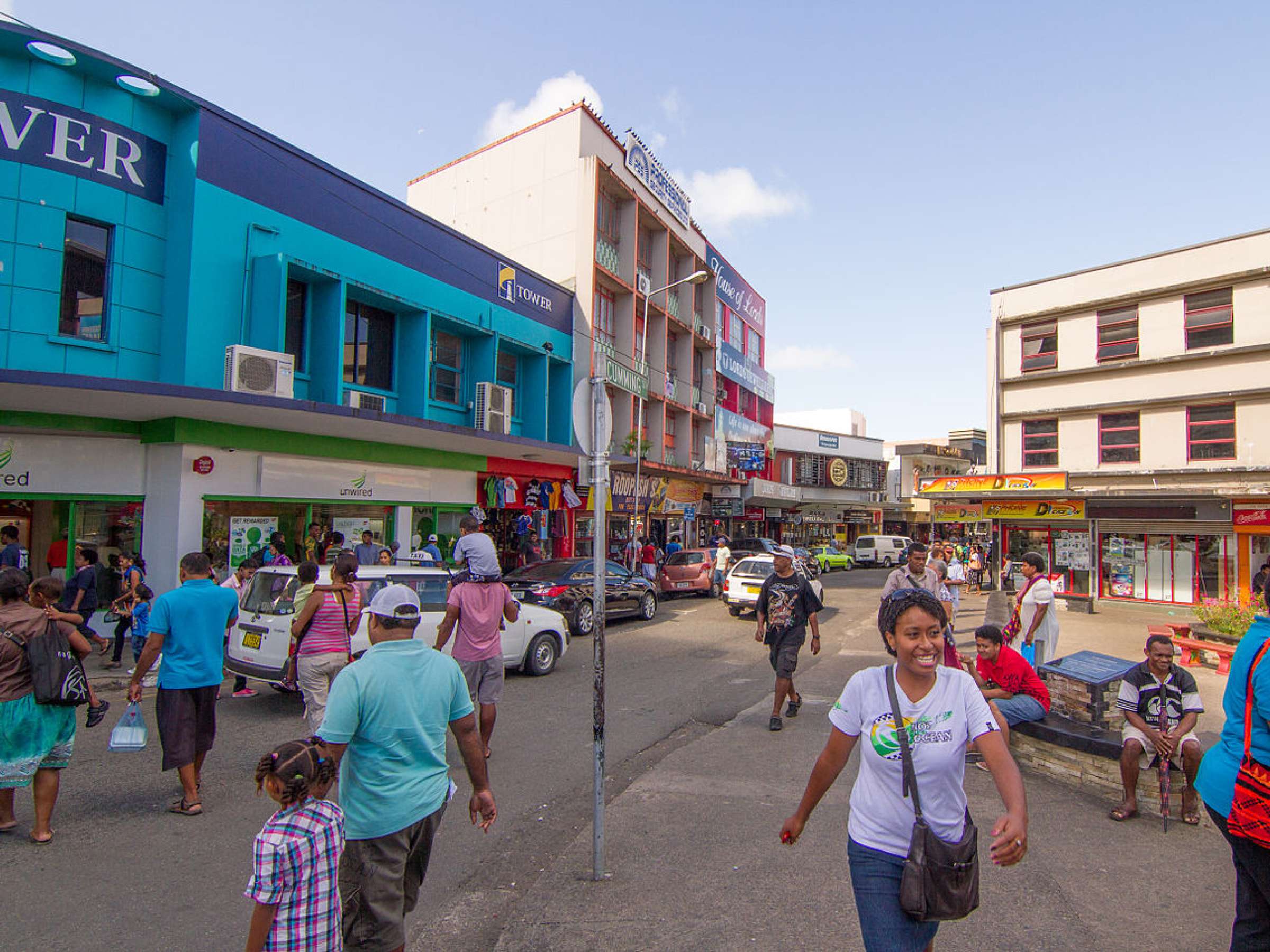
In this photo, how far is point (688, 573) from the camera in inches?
819

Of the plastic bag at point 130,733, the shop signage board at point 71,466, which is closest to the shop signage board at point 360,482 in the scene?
the shop signage board at point 71,466

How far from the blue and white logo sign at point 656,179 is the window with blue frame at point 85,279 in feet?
56.3

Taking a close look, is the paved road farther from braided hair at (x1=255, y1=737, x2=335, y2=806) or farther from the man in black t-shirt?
braided hair at (x1=255, y1=737, x2=335, y2=806)

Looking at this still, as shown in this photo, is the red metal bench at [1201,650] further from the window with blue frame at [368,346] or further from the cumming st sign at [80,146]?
the cumming st sign at [80,146]

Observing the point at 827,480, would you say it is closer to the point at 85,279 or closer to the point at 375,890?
the point at 85,279

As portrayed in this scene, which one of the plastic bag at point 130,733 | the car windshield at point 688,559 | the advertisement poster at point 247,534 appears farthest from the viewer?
the car windshield at point 688,559

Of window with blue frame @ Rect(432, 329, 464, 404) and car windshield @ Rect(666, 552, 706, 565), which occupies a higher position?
window with blue frame @ Rect(432, 329, 464, 404)

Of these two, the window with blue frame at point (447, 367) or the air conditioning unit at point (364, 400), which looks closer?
the air conditioning unit at point (364, 400)

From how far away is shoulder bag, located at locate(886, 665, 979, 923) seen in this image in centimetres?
246

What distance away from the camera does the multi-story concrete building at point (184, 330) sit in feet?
34.3

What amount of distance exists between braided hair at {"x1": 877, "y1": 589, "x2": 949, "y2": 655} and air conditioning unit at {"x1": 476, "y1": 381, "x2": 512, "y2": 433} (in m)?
14.7

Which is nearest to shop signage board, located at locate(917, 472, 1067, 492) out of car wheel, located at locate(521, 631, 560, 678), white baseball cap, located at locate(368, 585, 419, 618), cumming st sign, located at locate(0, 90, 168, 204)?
car wheel, located at locate(521, 631, 560, 678)

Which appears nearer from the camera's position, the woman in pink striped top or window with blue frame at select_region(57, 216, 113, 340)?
the woman in pink striped top

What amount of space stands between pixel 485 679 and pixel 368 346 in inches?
465
